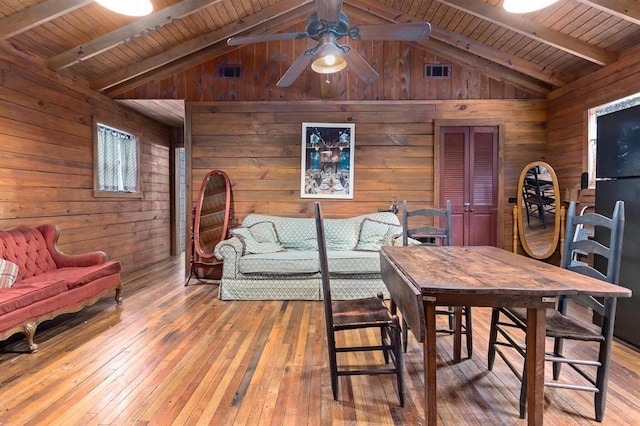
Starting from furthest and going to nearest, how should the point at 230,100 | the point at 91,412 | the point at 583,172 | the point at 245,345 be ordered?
1. the point at 230,100
2. the point at 583,172
3. the point at 245,345
4. the point at 91,412

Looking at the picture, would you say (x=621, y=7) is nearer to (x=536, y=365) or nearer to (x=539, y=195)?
(x=539, y=195)

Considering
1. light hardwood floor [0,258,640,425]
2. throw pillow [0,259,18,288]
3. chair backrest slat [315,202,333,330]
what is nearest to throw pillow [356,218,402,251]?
light hardwood floor [0,258,640,425]

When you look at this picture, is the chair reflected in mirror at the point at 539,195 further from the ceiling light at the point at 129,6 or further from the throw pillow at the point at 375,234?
the ceiling light at the point at 129,6

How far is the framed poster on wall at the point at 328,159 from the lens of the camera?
4.65 m

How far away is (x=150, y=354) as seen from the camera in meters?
2.39

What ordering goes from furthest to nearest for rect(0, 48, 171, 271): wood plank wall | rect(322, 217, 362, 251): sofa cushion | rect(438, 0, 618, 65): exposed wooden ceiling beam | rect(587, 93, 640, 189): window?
rect(322, 217, 362, 251): sofa cushion < rect(587, 93, 640, 189): window < rect(438, 0, 618, 65): exposed wooden ceiling beam < rect(0, 48, 171, 271): wood plank wall

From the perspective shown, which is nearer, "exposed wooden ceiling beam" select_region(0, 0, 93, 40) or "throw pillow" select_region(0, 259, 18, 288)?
"throw pillow" select_region(0, 259, 18, 288)

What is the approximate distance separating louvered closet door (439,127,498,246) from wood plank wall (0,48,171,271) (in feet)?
15.4

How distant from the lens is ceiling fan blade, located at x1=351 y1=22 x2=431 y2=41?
235 cm

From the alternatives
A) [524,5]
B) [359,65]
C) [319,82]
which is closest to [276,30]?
[319,82]

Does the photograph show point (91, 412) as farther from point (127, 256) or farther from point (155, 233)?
point (155, 233)

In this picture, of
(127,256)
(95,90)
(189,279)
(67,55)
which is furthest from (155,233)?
(67,55)

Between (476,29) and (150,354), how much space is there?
467 centimetres

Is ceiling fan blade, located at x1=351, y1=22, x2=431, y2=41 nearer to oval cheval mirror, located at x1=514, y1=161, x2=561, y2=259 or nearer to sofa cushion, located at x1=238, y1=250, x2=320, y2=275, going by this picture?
sofa cushion, located at x1=238, y1=250, x2=320, y2=275
